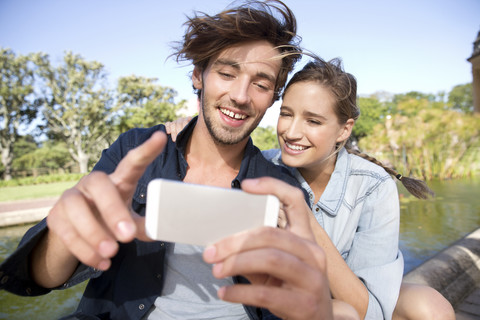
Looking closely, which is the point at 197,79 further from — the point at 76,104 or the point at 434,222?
the point at 76,104

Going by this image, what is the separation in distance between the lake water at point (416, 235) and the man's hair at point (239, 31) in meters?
3.05

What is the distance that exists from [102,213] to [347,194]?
6.11 feet

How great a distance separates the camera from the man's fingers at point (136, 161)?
0.78 metres

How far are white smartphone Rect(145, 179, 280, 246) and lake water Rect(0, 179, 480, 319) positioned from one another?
3268 mm

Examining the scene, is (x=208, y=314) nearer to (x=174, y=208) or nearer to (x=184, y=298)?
(x=184, y=298)

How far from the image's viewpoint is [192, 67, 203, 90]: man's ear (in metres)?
2.38

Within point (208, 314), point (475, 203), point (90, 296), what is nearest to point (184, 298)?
point (208, 314)

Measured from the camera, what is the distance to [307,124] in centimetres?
233

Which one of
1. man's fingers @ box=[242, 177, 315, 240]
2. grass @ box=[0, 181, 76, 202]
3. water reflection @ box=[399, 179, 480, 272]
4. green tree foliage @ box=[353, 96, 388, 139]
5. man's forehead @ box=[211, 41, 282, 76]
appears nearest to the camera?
man's fingers @ box=[242, 177, 315, 240]

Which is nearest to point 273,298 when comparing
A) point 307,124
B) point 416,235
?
point 307,124

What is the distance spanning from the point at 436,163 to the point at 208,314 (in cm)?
1551

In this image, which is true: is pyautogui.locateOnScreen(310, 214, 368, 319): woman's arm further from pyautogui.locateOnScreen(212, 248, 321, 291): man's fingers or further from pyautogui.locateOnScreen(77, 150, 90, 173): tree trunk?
pyautogui.locateOnScreen(77, 150, 90, 173): tree trunk

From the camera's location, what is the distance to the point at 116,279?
64.6 inches

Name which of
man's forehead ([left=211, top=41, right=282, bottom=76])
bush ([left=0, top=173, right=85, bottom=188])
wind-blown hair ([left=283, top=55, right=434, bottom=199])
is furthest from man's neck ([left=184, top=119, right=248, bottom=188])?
bush ([left=0, top=173, right=85, bottom=188])
